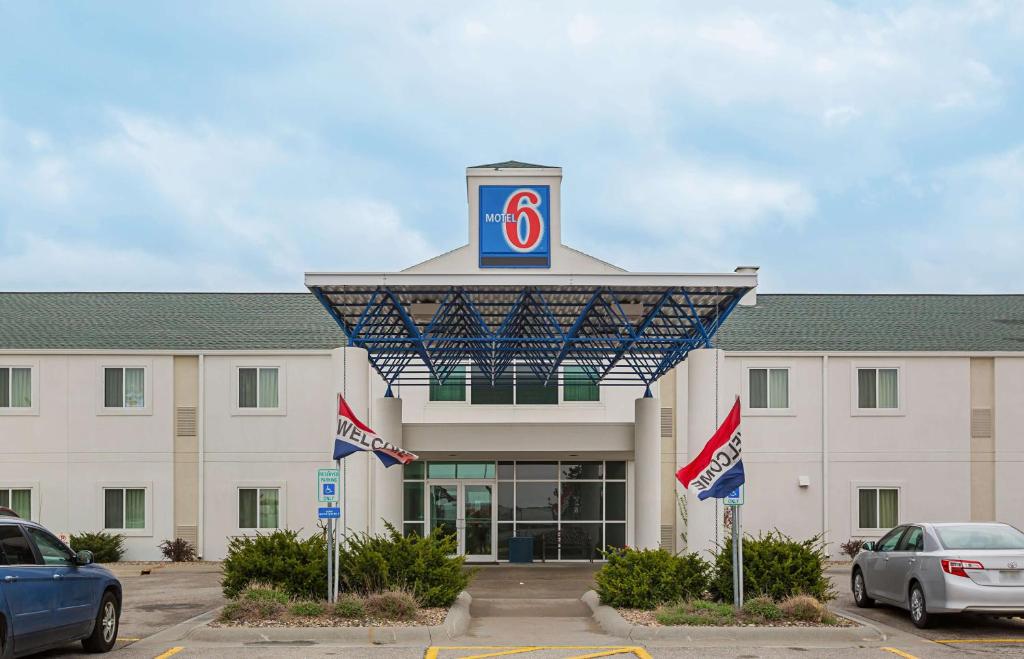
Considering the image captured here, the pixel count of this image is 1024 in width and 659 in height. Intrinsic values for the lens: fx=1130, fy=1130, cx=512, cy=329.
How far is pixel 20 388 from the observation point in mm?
28672

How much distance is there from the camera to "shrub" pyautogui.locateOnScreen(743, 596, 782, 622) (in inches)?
608

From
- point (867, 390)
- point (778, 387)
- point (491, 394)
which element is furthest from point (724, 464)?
point (867, 390)

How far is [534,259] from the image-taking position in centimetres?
2017

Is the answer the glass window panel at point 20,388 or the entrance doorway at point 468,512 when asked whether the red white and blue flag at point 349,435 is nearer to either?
the entrance doorway at point 468,512

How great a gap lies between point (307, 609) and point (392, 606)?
116 centimetres

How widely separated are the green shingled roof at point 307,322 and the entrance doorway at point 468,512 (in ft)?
15.9

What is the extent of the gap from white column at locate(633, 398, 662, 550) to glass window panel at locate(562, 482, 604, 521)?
4.01m

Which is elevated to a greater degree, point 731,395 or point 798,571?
point 731,395

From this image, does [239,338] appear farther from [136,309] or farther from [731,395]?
[731,395]

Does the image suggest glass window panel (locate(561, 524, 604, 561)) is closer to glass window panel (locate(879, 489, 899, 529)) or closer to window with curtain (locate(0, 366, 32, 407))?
glass window panel (locate(879, 489, 899, 529))

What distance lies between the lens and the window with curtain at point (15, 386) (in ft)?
93.7

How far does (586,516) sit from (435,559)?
1328 centimetres

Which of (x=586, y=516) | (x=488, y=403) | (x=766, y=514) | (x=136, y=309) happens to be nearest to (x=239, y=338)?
(x=136, y=309)

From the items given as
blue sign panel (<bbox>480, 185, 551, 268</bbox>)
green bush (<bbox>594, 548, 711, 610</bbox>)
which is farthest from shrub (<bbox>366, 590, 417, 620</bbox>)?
blue sign panel (<bbox>480, 185, 551, 268</bbox>)
